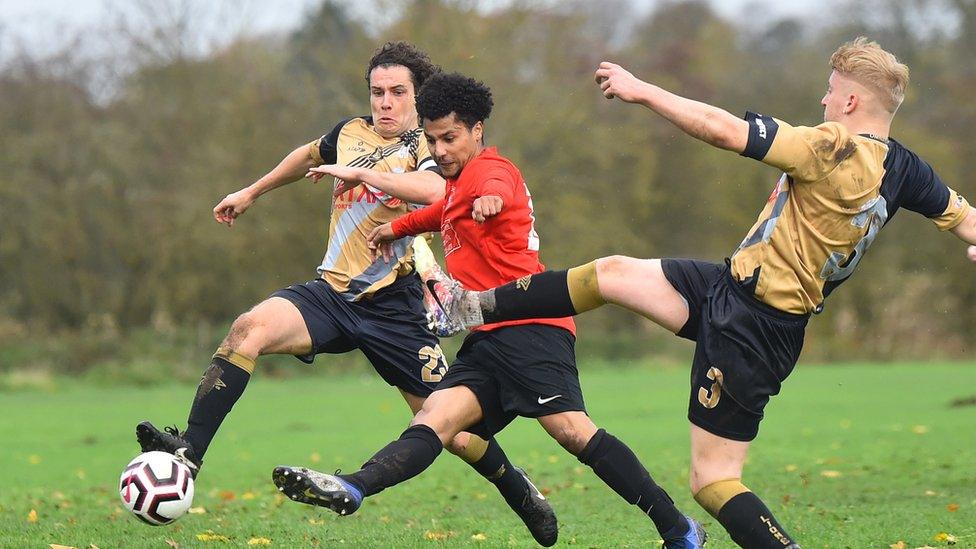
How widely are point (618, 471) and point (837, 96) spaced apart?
203cm

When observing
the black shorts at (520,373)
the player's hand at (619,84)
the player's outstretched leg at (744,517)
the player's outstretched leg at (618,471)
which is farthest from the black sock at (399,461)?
the player's hand at (619,84)

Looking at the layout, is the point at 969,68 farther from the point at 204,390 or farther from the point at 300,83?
the point at 204,390

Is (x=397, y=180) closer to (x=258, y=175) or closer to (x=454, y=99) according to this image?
(x=454, y=99)

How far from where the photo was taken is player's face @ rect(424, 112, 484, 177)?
5910 millimetres

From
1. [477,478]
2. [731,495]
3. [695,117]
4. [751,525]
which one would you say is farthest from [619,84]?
[477,478]

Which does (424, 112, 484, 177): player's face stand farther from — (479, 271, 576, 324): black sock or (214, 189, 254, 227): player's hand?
(214, 189, 254, 227): player's hand

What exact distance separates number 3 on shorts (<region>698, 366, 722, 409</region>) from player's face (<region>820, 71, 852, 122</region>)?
1.17 m

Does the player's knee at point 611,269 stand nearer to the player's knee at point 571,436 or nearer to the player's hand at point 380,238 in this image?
the player's knee at point 571,436

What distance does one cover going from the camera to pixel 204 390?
6375mm

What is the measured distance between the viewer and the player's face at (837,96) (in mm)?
5195

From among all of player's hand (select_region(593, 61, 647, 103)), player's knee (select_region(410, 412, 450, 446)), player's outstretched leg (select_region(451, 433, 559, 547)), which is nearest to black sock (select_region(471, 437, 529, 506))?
player's outstretched leg (select_region(451, 433, 559, 547))

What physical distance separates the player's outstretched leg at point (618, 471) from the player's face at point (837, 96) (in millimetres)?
1809

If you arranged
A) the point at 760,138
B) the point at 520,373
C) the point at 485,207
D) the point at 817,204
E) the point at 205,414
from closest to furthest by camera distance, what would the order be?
the point at 760,138 → the point at 817,204 → the point at 485,207 → the point at 520,373 → the point at 205,414

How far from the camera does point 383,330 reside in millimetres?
7051
